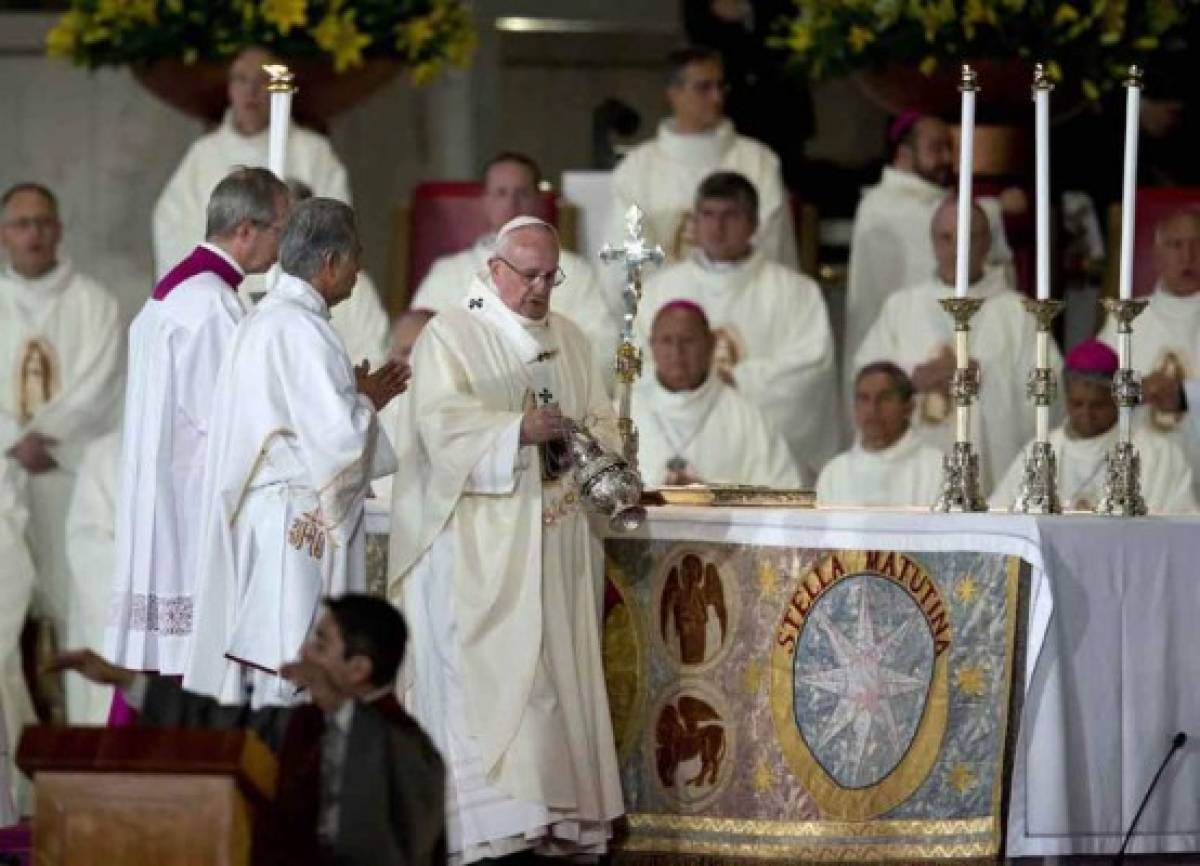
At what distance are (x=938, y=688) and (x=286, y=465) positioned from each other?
6.30 feet

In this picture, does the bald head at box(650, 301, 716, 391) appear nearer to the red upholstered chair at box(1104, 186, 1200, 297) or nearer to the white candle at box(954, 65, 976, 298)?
the red upholstered chair at box(1104, 186, 1200, 297)

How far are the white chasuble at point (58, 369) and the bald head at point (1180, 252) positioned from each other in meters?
3.93

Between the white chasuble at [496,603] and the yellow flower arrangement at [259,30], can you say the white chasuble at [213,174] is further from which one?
the white chasuble at [496,603]

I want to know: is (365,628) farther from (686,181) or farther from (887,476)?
(686,181)

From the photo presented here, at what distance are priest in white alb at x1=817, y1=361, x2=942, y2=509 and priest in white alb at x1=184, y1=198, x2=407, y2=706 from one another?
341 centimetres

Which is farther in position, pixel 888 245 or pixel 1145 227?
pixel 888 245

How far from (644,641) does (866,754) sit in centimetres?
69

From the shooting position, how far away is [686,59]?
1359cm

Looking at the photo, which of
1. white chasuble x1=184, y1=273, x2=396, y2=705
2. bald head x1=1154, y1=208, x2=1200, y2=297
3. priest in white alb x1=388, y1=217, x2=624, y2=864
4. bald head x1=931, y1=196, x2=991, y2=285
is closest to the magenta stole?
white chasuble x1=184, y1=273, x2=396, y2=705

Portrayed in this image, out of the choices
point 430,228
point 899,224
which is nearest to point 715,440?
point 899,224

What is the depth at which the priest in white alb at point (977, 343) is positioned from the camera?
12680mm

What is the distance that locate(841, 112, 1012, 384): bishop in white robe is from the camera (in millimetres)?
13500

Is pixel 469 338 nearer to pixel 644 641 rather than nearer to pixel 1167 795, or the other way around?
pixel 644 641

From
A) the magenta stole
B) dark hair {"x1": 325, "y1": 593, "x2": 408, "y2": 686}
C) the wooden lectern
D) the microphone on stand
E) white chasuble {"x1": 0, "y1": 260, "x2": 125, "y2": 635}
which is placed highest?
the magenta stole
